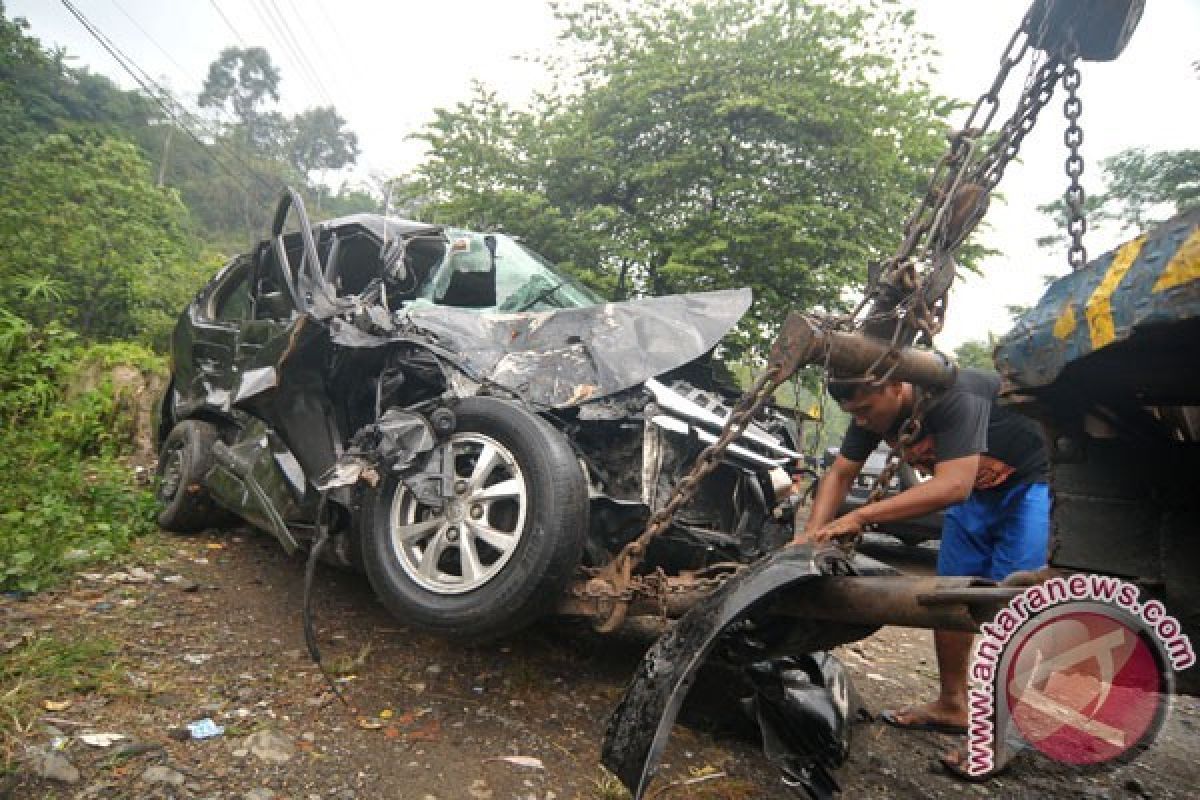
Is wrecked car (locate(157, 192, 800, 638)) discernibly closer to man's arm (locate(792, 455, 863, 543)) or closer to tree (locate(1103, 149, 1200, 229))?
man's arm (locate(792, 455, 863, 543))

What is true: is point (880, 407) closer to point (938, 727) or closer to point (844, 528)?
point (844, 528)

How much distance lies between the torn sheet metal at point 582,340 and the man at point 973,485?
2.57 feet

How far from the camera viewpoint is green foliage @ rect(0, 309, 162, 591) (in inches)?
126

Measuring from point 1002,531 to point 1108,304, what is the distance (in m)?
2.05

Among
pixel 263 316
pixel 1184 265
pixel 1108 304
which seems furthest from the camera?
pixel 263 316

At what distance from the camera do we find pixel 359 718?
2.26m

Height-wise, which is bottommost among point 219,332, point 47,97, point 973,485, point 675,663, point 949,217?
point 675,663

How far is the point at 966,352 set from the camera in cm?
2542

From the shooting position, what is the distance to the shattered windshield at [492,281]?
373cm

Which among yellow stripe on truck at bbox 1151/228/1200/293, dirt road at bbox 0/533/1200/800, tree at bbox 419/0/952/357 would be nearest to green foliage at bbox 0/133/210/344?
tree at bbox 419/0/952/357

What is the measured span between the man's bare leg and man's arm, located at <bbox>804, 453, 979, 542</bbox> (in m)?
0.87

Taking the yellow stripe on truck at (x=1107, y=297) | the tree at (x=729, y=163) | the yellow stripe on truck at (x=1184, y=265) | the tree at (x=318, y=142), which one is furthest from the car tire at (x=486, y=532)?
the tree at (x=318, y=142)

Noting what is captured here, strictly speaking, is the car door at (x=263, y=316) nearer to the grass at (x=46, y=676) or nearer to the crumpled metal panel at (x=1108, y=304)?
the grass at (x=46, y=676)

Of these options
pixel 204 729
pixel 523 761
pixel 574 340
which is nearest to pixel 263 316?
pixel 574 340
